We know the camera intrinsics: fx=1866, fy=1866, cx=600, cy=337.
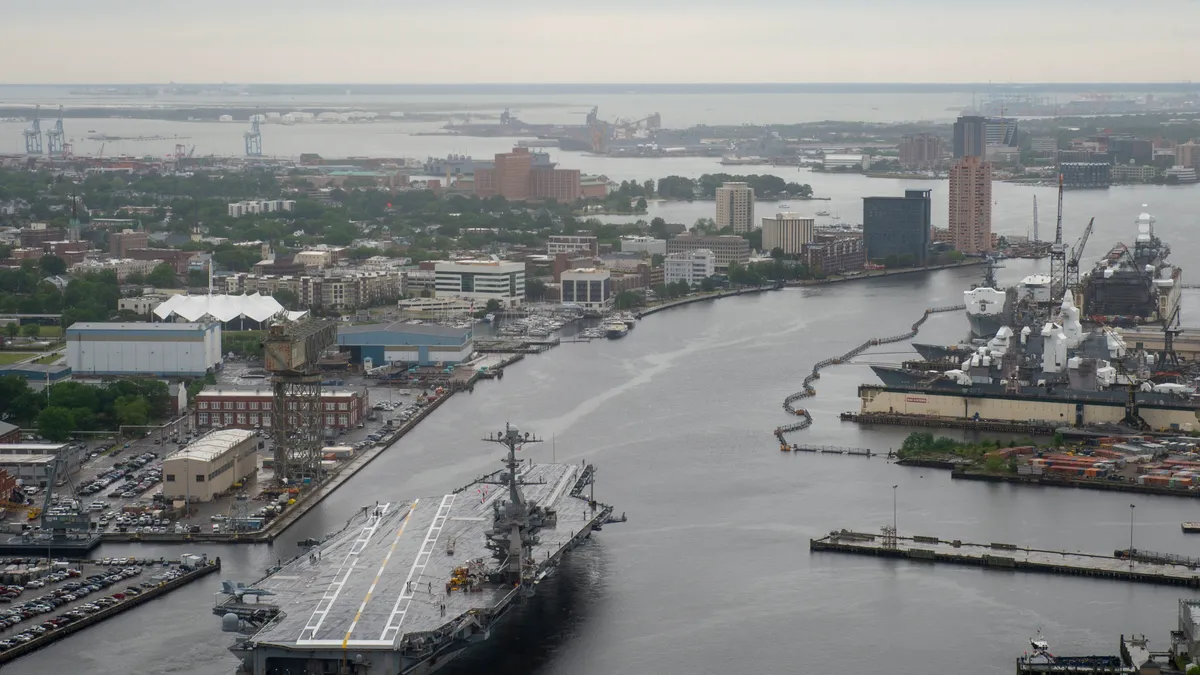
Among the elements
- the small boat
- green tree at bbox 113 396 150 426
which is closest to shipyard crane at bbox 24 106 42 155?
the small boat

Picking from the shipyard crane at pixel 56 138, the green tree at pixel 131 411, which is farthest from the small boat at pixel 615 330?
the shipyard crane at pixel 56 138

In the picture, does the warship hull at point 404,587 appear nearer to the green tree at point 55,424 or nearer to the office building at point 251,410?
the office building at point 251,410

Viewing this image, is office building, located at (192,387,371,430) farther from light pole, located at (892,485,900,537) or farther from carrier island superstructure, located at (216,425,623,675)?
light pole, located at (892,485,900,537)

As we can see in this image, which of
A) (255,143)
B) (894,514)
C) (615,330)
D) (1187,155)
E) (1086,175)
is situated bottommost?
(894,514)

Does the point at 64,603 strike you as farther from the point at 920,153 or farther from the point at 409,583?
the point at 920,153

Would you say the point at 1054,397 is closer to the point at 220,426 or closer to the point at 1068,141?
the point at 220,426

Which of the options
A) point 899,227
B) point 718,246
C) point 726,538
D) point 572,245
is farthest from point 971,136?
point 726,538
